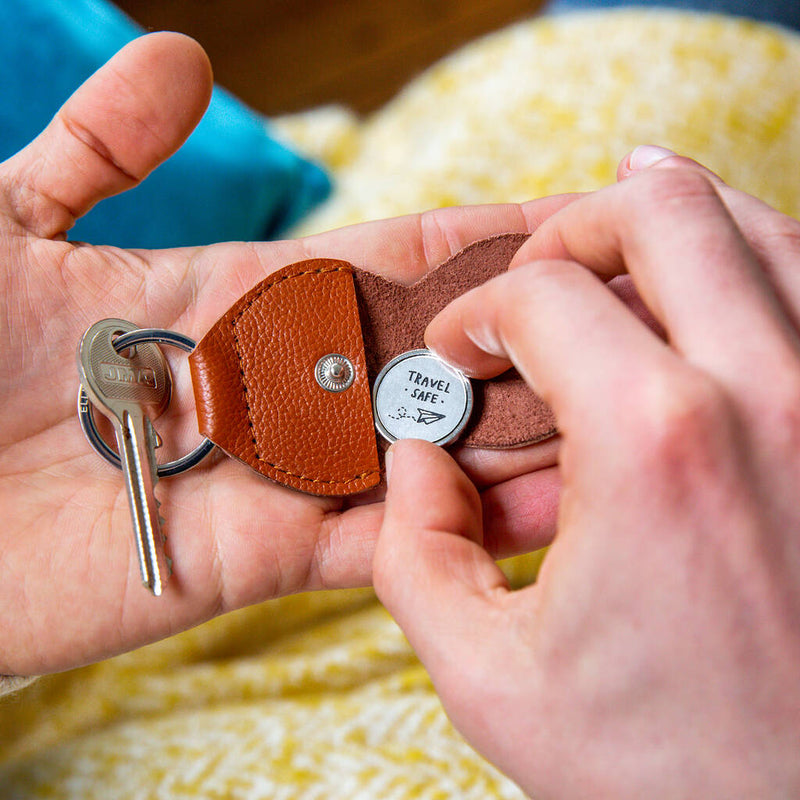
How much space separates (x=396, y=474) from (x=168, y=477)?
394mm

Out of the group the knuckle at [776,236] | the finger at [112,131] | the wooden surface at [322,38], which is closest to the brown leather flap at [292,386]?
the finger at [112,131]

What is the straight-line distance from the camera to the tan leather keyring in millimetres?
1019

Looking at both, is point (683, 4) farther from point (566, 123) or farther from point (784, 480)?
point (784, 480)

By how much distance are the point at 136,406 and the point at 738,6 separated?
1880 mm

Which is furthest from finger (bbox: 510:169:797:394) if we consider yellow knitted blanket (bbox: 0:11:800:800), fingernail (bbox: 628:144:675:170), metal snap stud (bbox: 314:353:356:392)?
yellow knitted blanket (bbox: 0:11:800:800)

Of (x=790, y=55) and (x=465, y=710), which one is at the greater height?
(x=790, y=55)

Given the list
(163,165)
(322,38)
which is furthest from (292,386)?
(322,38)

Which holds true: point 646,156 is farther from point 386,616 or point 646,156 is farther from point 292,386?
point 386,616

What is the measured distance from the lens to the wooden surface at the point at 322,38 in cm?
266

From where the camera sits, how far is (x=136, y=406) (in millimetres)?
1018

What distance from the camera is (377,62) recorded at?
8.79 feet

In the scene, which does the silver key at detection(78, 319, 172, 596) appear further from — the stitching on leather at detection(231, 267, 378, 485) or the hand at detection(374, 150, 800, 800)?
the hand at detection(374, 150, 800, 800)

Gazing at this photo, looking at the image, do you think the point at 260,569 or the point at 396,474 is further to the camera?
the point at 260,569

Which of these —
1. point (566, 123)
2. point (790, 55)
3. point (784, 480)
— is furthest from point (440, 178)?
point (784, 480)
